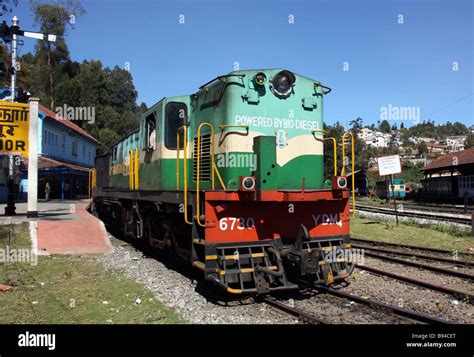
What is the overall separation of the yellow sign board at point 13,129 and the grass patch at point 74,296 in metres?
6.01

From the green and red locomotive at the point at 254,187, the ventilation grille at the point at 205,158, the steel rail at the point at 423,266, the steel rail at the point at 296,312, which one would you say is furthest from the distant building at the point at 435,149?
the steel rail at the point at 296,312

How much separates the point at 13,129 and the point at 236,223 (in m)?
11.0

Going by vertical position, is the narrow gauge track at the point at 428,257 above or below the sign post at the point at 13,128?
below

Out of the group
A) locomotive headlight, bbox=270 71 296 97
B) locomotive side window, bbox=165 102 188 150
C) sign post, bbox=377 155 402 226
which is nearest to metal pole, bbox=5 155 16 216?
locomotive side window, bbox=165 102 188 150

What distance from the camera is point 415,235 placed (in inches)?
540

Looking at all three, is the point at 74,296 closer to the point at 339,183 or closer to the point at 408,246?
the point at 339,183

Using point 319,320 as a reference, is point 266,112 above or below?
above

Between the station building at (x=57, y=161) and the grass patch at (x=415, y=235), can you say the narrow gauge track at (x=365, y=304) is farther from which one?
the station building at (x=57, y=161)

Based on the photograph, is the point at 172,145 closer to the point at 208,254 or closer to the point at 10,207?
the point at 208,254

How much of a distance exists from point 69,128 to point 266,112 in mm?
34272

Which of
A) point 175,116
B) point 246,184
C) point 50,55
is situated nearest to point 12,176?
point 175,116

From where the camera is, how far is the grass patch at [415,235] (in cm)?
1188

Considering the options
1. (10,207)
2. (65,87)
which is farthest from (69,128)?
(10,207)

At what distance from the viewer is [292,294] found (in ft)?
21.9
